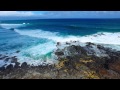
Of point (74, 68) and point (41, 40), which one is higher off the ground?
point (74, 68)

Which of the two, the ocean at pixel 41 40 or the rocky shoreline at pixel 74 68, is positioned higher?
the rocky shoreline at pixel 74 68

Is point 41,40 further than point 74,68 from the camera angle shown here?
Yes

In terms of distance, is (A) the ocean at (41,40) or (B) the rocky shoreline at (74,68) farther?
(A) the ocean at (41,40)

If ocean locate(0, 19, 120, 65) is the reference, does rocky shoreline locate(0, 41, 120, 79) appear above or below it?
above

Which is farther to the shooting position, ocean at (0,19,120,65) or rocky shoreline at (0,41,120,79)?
ocean at (0,19,120,65)
